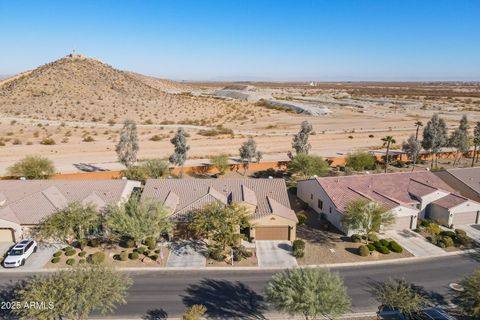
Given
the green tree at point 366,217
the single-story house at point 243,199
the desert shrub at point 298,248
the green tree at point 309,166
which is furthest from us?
the green tree at point 309,166

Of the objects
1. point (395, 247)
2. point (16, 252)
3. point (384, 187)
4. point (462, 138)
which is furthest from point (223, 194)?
point (462, 138)

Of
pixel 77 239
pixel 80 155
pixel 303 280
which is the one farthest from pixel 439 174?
pixel 80 155

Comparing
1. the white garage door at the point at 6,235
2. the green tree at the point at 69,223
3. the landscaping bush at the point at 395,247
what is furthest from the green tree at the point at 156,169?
the landscaping bush at the point at 395,247

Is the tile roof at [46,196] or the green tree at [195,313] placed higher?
the tile roof at [46,196]

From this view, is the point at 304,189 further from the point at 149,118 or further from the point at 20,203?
the point at 149,118

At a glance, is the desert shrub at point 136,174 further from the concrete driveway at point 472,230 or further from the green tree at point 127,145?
the concrete driveway at point 472,230

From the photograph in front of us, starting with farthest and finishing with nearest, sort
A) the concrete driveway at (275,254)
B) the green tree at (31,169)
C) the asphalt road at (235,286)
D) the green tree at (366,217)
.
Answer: the green tree at (31,169)
the green tree at (366,217)
the concrete driveway at (275,254)
the asphalt road at (235,286)
